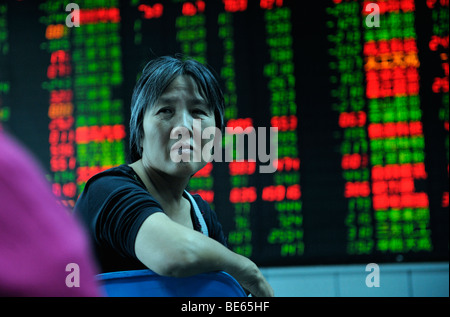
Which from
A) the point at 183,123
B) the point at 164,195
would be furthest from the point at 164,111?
the point at 164,195

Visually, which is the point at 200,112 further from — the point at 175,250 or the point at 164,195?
the point at 175,250

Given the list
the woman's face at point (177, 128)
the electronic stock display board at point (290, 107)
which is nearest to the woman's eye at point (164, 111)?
the woman's face at point (177, 128)

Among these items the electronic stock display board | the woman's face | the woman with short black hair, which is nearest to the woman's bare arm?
the woman with short black hair

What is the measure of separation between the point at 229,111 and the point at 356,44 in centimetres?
59

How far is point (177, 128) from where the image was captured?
0.81 meters

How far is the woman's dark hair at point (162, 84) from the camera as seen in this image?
82cm

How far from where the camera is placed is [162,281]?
22.4 inches

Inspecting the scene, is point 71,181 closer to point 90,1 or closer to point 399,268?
point 90,1

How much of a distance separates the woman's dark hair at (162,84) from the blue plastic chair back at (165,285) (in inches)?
14.4

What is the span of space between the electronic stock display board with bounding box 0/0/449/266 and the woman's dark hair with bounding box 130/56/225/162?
94 cm

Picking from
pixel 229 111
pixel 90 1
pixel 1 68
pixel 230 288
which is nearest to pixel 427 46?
pixel 229 111

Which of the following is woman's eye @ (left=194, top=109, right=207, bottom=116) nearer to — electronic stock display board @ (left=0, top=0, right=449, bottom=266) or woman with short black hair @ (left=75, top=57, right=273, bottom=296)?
woman with short black hair @ (left=75, top=57, right=273, bottom=296)
